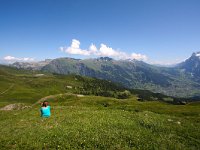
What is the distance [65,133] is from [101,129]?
4441 mm

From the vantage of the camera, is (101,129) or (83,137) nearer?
(83,137)

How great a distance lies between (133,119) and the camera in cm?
3181

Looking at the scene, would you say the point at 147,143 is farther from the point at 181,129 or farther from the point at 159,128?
the point at 181,129

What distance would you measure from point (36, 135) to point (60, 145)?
3971 mm

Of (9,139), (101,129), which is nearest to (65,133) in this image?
(101,129)

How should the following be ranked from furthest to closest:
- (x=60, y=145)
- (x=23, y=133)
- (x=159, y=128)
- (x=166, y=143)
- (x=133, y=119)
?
(x=133, y=119), (x=159, y=128), (x=23, y=133), (x=166, y=143), (x=60, y=145)

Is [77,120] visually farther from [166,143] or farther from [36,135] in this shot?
[166,143]

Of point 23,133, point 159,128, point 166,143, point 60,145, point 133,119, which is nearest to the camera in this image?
point 60,145

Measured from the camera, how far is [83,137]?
24281mm

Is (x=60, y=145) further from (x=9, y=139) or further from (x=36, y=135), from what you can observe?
(x=9, y=139)

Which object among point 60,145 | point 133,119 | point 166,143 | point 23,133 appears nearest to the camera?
point 60,145

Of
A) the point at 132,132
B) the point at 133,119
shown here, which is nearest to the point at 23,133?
the point at 132,132

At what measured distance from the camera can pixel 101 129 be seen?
26578 mm

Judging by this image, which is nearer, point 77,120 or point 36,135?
point 36,135
